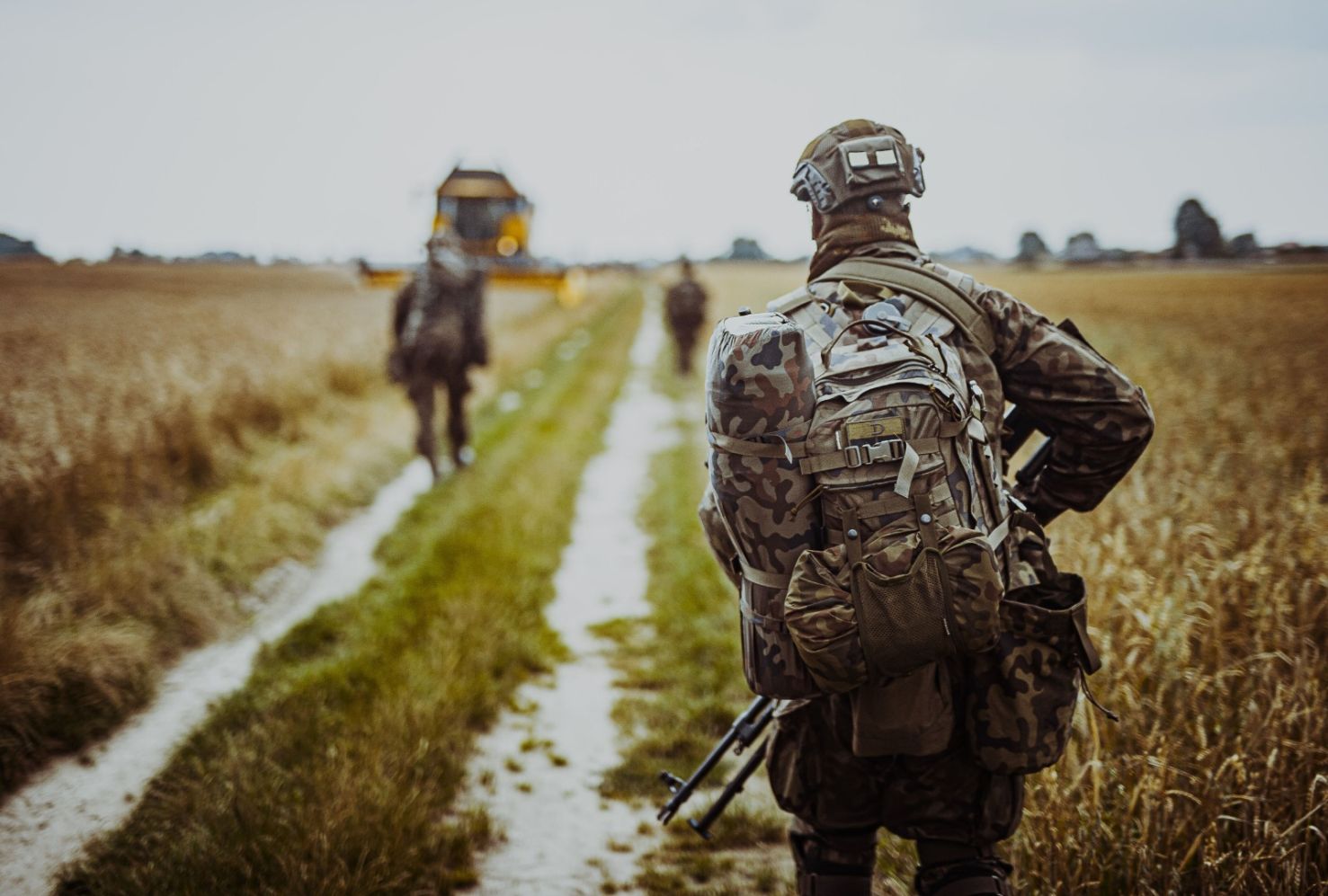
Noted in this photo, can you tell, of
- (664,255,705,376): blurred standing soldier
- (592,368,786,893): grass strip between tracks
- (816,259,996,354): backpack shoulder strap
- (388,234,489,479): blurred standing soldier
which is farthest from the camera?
(664,255,705,376): blurred standing soldier

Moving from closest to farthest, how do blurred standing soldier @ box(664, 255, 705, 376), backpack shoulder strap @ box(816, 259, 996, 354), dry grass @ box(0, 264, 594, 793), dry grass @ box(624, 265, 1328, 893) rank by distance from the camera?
backpack shoulder strap @ box(816, 259, 996, 354)
dry grass @ box(624, 265, 1328, 893)
dry grass @ box(0, 264, 594, 793)
blurred standing soldier @ box(664, 255, 705, 376)

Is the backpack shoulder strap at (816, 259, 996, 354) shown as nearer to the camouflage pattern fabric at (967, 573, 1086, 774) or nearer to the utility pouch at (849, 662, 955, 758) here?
the camouflage pattern fabric at (967, 573, 1086, 774)

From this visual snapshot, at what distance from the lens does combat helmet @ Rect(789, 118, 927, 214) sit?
2379 millimetres

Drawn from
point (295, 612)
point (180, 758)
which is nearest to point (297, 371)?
point (295, 612)

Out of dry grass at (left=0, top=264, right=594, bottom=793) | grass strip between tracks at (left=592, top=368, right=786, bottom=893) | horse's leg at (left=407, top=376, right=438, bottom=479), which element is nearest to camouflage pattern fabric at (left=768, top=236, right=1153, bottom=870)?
grass strip between tracks at (left=592, top=368, right=786, bottom=893)

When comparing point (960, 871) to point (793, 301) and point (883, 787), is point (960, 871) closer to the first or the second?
point (883, 787)

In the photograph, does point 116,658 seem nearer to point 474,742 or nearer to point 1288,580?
point 474,742

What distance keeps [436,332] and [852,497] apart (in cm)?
806

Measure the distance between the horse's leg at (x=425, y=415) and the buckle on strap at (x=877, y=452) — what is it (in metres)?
8.08

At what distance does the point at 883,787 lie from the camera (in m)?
2.39

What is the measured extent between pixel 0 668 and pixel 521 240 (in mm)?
18862

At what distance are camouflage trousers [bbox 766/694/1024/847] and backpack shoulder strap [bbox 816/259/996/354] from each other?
1068mm

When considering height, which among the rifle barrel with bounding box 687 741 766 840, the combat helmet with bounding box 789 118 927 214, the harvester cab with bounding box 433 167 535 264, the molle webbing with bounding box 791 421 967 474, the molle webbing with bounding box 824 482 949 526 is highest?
the harvester cab with bounding box 433 167 535 264

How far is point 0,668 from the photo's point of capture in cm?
438
